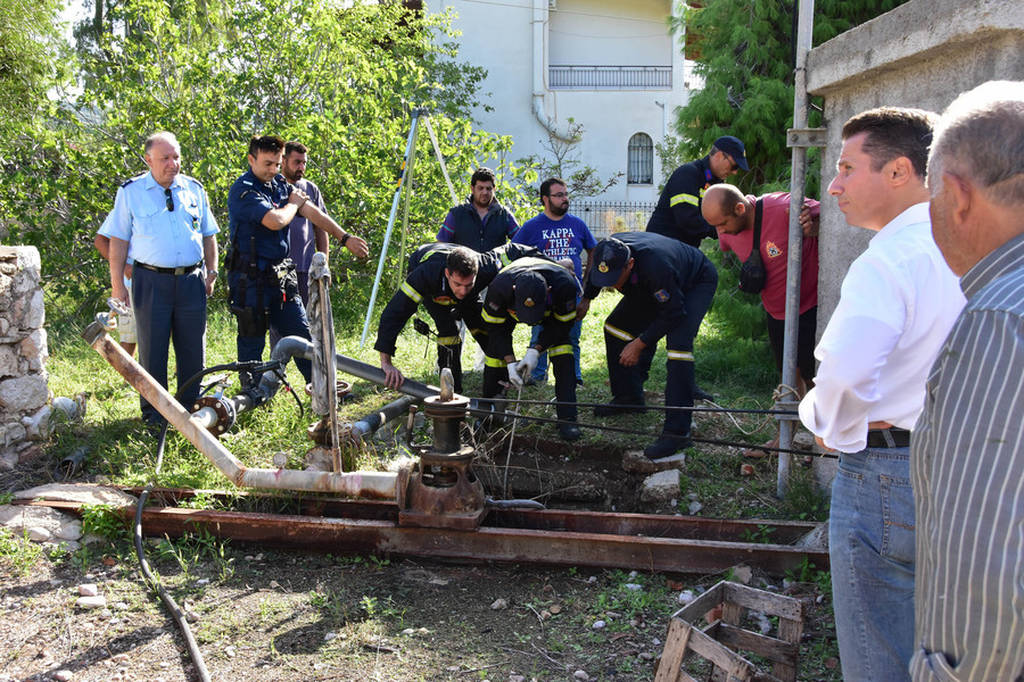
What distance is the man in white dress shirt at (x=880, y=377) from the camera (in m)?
1.96

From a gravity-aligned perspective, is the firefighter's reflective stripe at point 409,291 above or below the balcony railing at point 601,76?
below

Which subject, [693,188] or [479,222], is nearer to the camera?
[693,188]

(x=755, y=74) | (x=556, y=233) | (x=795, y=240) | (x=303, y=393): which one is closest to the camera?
(x=795, y=240)

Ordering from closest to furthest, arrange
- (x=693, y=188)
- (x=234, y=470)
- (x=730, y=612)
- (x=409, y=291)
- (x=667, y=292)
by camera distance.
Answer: (x=730, y=612) → (x=234, y=470) → (x=667, y=292) → (x=409, y=291) → (x=693, y=188)

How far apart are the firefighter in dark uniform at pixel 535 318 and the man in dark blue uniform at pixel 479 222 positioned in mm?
1122

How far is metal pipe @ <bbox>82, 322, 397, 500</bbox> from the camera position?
4273 millimetres

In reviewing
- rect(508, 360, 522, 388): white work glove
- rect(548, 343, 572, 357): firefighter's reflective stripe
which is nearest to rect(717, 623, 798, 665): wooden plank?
rect(508, 360, 522, 388): white work glove

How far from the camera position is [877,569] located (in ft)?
6.82

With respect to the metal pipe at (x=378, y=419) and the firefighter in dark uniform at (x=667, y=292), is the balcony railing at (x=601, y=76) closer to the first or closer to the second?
the firefighter in dark uniform at (x=667, y=292)

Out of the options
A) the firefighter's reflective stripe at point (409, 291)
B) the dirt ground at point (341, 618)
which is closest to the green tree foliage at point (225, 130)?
the firefighter's reflective stripe at point (409, 291)

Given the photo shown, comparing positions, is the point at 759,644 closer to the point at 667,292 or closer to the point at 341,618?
the point at 341,618

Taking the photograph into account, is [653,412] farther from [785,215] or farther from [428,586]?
[428,586]

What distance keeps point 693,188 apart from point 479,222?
1801 mm

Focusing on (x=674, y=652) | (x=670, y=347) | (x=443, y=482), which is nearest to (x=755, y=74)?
(x=670, y=347)
